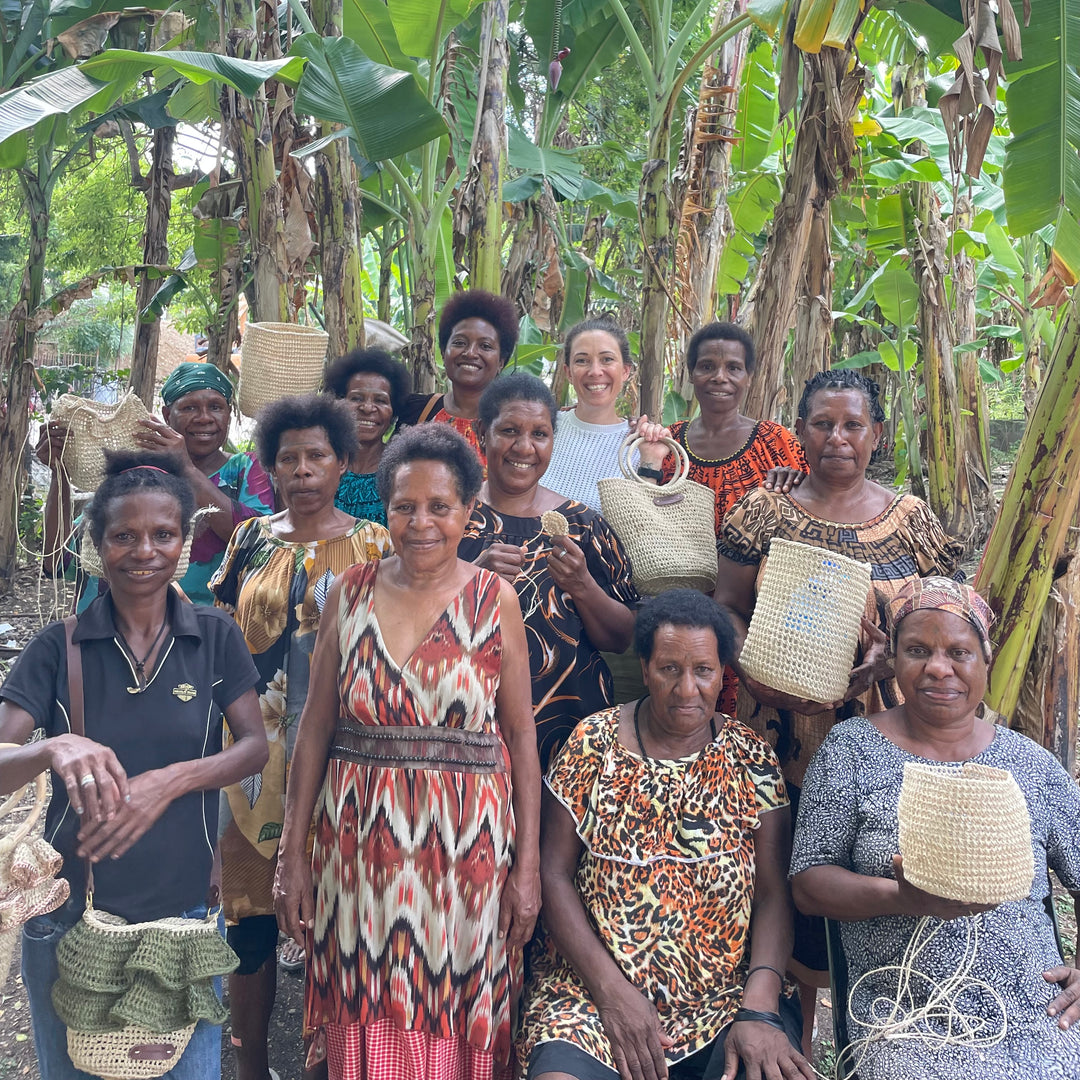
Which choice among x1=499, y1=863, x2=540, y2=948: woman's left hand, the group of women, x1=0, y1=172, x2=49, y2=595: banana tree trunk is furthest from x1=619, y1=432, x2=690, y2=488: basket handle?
x1=0, y1=172, x2=49, y2=595: banana tree trunk

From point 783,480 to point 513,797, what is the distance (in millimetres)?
1260

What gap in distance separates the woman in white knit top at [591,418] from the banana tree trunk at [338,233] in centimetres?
140

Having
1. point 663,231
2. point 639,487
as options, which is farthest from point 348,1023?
point 663,231

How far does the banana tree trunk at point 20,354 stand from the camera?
7164 millimetres

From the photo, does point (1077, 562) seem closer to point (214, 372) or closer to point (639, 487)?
point (639, 487)

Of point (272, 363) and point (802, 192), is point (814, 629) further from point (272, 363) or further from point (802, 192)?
point (802, 192)

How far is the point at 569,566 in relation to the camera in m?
2.55

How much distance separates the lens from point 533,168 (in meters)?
5.91

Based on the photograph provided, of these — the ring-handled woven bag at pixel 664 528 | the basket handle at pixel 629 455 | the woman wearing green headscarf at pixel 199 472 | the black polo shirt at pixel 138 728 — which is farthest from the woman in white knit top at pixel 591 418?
the black polo shirt at pixel 138 728

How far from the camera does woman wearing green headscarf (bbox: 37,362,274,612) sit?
305 cm

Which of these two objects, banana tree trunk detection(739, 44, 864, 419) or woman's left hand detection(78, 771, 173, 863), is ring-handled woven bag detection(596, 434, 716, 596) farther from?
banana tree trunk detection(739, 44, 864, 419)

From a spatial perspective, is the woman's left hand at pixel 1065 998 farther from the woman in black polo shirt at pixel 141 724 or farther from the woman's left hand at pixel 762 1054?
the woman in black polo shirt at pixel 141 724

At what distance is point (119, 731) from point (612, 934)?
3.98 ft

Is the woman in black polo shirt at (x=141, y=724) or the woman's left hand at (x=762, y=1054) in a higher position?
the woman in black polo shirt at (x=141, y=724)
